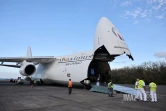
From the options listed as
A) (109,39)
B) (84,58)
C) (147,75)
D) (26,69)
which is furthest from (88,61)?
(147,75)

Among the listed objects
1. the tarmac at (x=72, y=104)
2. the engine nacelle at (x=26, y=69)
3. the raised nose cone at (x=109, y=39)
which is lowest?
the tarmac at (x=72, y=104)

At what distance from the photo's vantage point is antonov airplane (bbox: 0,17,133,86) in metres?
15.4

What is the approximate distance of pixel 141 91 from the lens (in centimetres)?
1151

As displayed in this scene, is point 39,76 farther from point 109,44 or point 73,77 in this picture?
point 109,44

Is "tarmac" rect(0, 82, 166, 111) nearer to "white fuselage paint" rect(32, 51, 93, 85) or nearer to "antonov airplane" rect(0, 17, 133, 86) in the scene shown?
"antonov airplane" rect(0, 17, 133, 86)

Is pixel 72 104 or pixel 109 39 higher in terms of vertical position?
pixel 109 39

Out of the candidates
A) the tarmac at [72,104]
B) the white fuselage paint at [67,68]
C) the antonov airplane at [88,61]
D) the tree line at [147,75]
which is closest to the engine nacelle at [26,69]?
the antonov airplane at [88,61]

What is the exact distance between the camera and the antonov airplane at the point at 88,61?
50.5ft

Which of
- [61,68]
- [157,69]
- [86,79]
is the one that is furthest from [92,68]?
[157,69]

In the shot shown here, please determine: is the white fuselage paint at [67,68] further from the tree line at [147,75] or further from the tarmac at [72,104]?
the tree line at [147,75]

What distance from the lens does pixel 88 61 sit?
57.9 ft

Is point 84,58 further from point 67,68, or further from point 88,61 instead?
point 67,68

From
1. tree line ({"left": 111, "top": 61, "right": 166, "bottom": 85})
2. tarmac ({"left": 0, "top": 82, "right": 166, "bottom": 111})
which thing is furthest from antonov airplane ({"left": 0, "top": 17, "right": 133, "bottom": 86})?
tree line ({"left": 111, "top": 61, "right": 166, "bottom": 85})

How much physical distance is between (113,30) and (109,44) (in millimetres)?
1664
